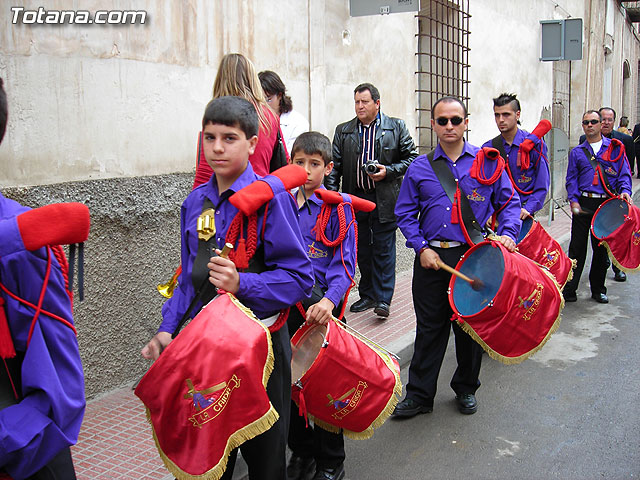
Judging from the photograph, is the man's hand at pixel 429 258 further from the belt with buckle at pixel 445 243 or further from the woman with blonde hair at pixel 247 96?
the woman with blonde hair at pixel 247 96

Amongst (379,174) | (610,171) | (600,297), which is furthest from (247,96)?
(600,297)

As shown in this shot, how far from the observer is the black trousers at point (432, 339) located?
4410 mm

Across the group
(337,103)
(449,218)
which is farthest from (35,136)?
(337,103)

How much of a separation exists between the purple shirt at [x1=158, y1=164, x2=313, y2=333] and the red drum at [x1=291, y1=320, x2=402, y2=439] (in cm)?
62

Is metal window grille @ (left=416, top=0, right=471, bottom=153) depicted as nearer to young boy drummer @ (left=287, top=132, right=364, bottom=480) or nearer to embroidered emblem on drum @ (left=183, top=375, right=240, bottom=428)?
young boy drummer @ (left=287, top=132, right=364, bottom=480)

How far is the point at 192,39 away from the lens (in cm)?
559

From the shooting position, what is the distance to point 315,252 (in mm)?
3650

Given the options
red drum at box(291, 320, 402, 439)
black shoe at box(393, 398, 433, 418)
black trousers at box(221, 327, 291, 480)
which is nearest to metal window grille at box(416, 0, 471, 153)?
black shoe at box(393, 398, 433, 418)

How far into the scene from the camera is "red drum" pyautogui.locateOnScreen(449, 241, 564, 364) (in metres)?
3.79

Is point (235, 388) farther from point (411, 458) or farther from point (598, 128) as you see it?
point (598, 128)

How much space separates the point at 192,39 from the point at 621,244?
15.5 ft

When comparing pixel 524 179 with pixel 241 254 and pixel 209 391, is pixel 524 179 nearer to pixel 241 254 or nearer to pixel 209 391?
pixel 241 254

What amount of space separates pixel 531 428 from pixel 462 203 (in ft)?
5.02

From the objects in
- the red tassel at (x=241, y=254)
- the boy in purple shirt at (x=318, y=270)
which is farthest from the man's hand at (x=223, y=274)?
the boy in purple shirt at (x=318, y=270)
